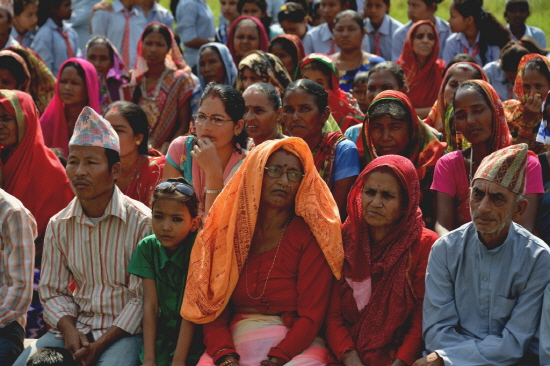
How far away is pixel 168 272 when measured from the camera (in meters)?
4.08

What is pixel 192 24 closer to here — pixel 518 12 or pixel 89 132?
pixel 518 12

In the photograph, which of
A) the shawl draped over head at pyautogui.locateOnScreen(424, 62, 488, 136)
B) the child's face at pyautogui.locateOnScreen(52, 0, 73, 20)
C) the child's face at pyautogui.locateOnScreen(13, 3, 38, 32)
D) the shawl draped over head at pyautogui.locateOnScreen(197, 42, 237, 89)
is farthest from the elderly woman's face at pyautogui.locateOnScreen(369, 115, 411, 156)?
the child's face at pyautogui.locateOnScreen(13, 3, 38, 32)

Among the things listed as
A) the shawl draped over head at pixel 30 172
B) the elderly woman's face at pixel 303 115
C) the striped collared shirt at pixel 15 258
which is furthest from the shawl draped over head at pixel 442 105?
the striped collared shirt at pixel 15 258

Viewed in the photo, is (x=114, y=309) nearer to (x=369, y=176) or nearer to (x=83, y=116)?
(x=83, y=116)

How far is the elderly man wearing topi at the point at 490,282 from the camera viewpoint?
11.5 ft

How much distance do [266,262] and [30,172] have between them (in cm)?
227

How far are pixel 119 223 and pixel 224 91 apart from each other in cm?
115

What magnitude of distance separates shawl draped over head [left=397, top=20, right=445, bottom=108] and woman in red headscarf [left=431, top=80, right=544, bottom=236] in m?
2.70

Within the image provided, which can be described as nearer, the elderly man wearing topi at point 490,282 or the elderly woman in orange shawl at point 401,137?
the elderly man wearing topi at point 490,282

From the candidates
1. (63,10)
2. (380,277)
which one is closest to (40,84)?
(63,10)

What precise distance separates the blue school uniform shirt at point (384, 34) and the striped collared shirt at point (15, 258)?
5.68m

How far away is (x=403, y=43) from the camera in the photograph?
8.42 metres

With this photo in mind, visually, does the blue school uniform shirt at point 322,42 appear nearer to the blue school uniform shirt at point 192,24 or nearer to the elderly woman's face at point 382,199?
the blue school uniform shirt at point 192,24

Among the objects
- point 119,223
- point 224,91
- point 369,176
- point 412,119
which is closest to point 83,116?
point 119,223
